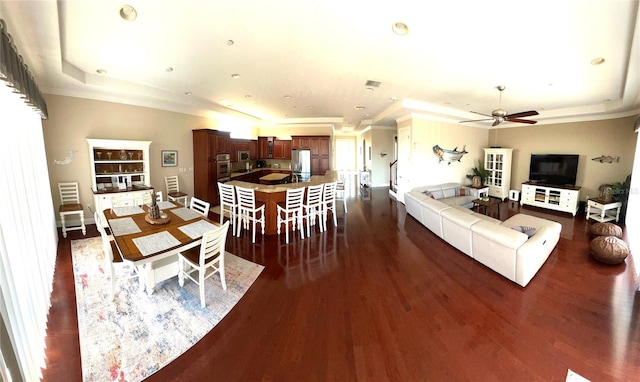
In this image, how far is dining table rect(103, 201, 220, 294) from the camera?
2234 millimetres

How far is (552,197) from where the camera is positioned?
6.65 meters

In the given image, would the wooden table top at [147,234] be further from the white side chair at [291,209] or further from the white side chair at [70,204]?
the white side chair at [70,204]

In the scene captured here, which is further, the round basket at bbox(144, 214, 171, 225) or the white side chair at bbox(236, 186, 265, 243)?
the white side chair at bbox(236, 186, 265, 243)

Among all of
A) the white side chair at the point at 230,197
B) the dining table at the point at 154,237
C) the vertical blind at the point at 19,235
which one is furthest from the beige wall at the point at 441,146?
the vertical blind at the point at 19,235

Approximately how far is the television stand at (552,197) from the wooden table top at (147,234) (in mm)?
8741

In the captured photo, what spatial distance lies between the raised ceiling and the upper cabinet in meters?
0.99

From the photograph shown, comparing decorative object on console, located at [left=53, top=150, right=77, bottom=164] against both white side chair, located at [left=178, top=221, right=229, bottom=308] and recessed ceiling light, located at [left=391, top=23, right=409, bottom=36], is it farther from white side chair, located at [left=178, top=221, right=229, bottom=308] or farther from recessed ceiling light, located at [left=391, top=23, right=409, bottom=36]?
recessed ceiling light, located at [left=391, top=23, right=409, bottom=36]

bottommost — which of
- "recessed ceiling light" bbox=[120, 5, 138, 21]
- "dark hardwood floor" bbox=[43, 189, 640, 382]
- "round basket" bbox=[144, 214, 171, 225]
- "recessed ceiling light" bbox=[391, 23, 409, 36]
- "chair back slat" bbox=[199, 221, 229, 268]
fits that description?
"dark hardwood floor" bbox=[43, 189, 640, 382]

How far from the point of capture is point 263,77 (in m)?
4.16

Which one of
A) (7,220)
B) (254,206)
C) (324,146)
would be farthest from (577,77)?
(7,220)

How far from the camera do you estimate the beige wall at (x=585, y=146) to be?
234 inches

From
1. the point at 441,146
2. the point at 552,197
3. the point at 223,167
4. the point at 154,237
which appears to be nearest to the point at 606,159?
the point at 552,197

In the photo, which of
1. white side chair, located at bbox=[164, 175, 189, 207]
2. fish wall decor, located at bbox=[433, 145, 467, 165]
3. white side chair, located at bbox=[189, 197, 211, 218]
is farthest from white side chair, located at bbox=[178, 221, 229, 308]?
fish wall decor, located at bbox=[433, 145, 467, 165]

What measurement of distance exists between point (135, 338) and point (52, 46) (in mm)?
3497
